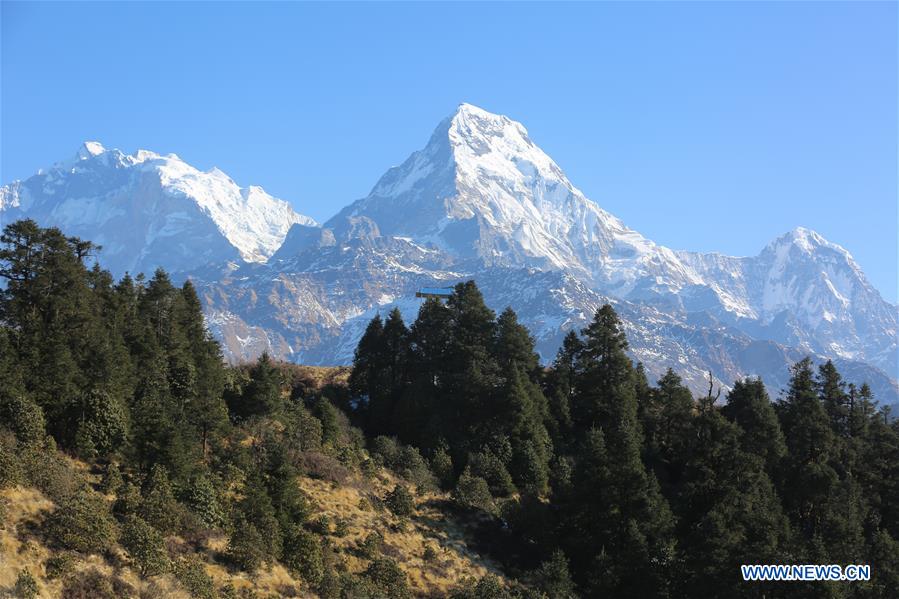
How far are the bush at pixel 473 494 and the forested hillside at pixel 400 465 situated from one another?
0.52ft

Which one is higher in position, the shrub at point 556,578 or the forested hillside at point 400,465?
the forested hillside at point 400,465

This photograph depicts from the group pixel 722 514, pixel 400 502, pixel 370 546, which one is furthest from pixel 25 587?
pixel 722 514

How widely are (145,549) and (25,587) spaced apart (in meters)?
5.84

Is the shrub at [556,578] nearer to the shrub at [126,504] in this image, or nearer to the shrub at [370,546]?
the shrub at [370,546]

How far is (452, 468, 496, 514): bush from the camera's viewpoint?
58.8 meters

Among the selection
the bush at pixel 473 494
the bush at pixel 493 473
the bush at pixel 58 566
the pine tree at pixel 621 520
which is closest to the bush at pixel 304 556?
the bush at pixel 58 566

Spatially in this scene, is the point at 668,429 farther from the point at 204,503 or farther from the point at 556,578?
the point at 204,503

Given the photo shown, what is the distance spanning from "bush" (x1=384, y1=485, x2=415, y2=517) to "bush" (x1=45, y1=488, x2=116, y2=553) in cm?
2177

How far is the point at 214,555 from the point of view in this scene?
39.3m

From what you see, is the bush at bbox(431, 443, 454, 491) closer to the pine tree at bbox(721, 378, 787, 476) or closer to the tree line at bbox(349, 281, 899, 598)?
the tree line at bbox(349, 281, 899, 598)

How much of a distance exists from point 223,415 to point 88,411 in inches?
379

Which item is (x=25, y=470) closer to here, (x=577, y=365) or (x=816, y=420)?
(x=577, y=365)

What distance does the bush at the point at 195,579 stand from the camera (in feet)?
114

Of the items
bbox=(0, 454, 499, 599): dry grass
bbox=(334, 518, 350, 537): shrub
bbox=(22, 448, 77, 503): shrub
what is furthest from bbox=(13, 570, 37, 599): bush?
bbox=(334, 518, 350, 537): shrub
